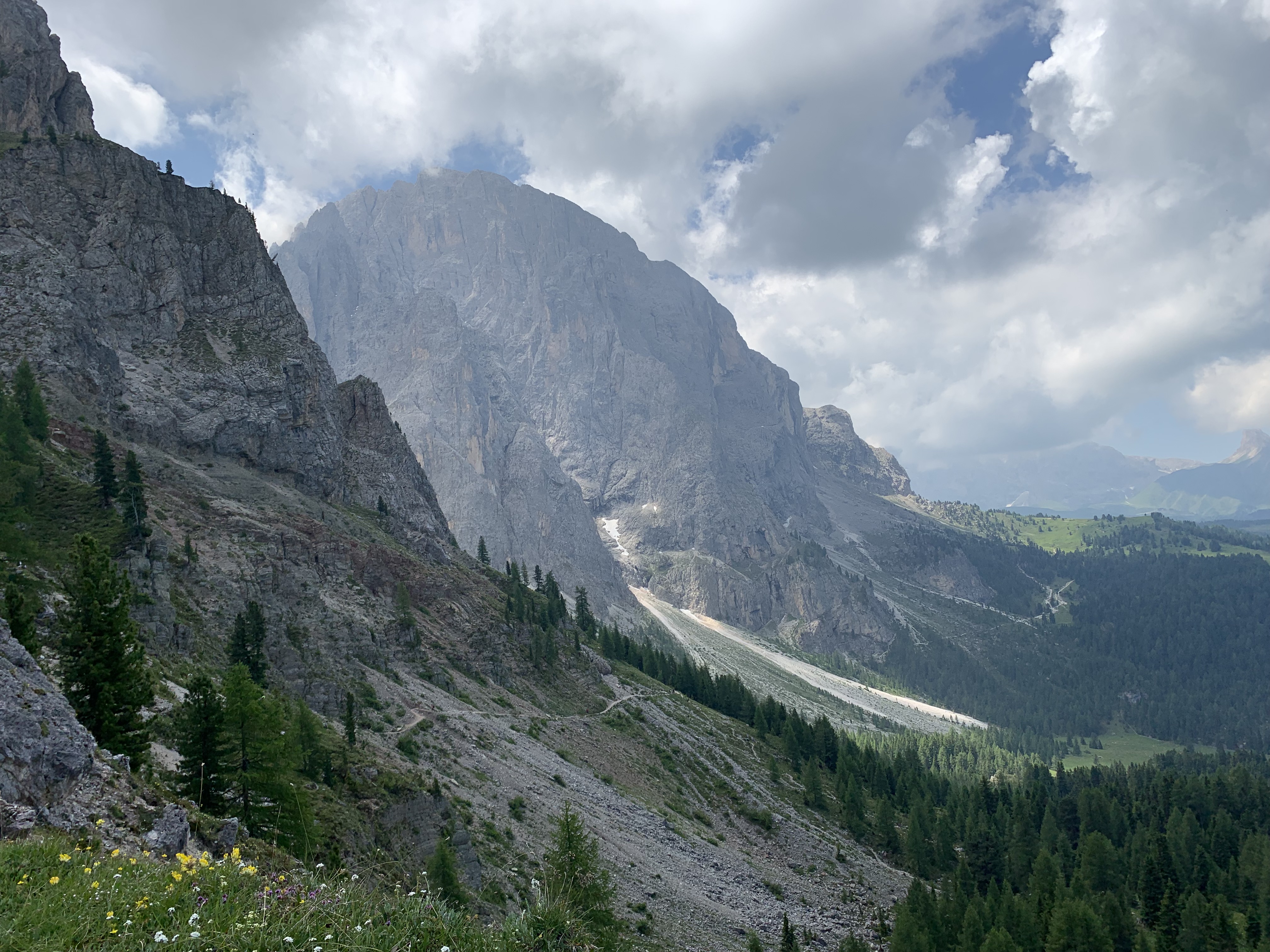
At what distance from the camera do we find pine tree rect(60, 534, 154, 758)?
27.7m

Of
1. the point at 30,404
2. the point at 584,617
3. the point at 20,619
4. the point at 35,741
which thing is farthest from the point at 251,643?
the point at 584,617

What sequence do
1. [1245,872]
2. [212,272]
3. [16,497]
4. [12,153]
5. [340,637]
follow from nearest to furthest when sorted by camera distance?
1. [16,497]
2. [340,637]
3. [1245,872]
4. [12,153]
5. [212,272]

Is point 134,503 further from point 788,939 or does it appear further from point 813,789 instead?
point 813,789

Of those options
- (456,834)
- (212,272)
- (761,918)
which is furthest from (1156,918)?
(212,272)

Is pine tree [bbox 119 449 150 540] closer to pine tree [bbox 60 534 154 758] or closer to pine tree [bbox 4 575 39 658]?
pine tree [bbox 4 575 39 658]

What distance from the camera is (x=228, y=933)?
11.2m

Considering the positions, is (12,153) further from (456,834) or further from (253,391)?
(456,834)

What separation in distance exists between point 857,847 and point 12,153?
15276cm

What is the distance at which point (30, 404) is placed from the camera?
229ft

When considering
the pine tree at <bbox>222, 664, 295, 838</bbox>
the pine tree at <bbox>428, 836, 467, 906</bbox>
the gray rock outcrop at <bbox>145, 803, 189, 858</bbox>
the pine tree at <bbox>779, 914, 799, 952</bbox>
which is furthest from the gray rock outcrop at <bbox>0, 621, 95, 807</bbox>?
the pine tree at <bbox>779, 914, 799, 952</bbox>

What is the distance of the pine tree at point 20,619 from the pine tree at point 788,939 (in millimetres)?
52583

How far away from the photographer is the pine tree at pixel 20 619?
93.9 ft

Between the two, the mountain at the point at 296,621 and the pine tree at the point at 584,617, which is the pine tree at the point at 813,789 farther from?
the pine tree at the point at 584,617

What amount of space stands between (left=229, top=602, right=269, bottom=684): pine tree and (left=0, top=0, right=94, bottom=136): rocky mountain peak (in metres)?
105
